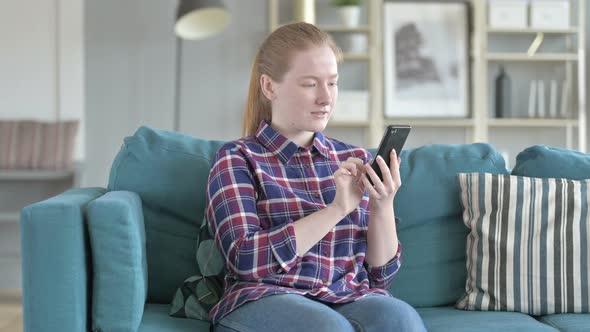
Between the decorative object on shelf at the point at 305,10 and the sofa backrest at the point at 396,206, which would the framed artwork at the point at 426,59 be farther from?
the sofa backrest at the point at 396,206

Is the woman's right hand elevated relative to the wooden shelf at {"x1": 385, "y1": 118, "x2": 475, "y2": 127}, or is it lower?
lower

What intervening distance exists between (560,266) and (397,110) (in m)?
3.27

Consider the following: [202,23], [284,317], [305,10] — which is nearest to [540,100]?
[305,10]

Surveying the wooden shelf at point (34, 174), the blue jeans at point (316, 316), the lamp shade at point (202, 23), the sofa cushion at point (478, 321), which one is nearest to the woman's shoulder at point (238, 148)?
the blue jeans at point (316, 316)

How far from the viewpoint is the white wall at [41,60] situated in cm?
505

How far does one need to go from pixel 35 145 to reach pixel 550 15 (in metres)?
3.26

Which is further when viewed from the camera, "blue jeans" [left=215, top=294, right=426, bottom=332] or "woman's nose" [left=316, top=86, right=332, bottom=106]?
"woman's nose" [left=316, top=86, right=332, bottom=106]

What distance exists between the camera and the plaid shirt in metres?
1.87

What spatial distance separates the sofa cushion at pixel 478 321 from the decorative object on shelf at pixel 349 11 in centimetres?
327

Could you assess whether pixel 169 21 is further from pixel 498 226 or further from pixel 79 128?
pixel 498 226

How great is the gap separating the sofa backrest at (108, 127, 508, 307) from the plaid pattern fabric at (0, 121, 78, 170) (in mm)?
2717

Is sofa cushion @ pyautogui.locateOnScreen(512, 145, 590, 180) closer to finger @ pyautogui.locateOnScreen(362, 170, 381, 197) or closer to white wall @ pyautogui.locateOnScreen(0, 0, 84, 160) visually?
finger @ pyautogui.locateOnScreen(362, 170, 381, 197)

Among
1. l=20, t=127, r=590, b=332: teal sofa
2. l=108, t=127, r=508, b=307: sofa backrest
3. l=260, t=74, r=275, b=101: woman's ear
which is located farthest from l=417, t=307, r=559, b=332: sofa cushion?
l=260, t=74, r=275, b=101: woman's ear

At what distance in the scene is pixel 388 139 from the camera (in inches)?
74.1
